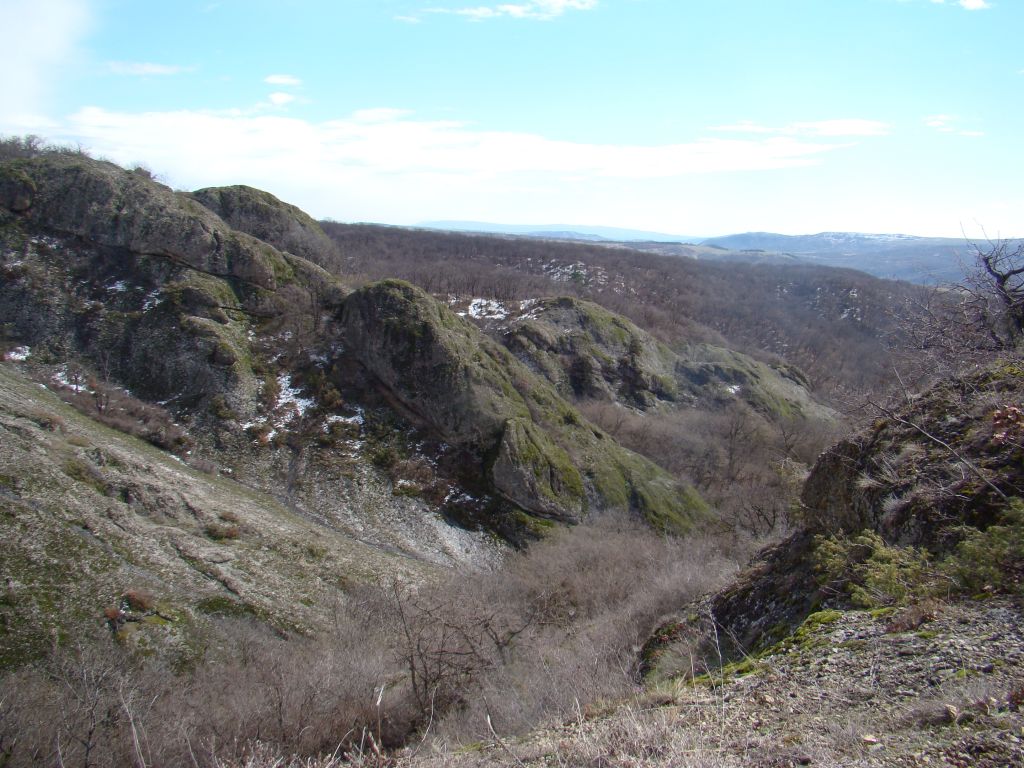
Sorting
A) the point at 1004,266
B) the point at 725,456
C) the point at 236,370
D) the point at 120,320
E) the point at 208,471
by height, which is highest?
the point at 1004,266

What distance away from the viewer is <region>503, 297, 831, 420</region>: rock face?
53.1 metres

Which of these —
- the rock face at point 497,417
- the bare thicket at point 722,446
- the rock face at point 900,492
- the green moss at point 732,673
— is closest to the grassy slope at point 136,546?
the rock face at point 497,417

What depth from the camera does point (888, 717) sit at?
4.96 meters

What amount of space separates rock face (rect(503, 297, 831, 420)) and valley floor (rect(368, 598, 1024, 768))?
1732 inches

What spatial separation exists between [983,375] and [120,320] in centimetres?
3819

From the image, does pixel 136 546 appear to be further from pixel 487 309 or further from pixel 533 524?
pixel 487 309

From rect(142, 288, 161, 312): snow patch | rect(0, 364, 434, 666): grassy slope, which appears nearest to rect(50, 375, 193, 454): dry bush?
rect(0, 364, 434, 666): grassy slope

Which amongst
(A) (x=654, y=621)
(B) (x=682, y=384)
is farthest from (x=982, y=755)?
(B) (x=682, y=384)

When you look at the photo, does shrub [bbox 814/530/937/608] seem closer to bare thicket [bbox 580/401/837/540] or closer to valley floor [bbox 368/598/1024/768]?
valley floor [bbox 368/598/1024/768]

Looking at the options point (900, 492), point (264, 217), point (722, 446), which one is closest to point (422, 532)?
point (900, 492)

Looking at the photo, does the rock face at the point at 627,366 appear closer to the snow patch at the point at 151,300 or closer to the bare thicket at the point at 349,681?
the snow patch at the point at 151,300

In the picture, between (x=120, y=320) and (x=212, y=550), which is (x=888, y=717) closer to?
(x=212, y=550)

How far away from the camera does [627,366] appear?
58062 millimetres

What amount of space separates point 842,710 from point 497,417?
29.2 meters
